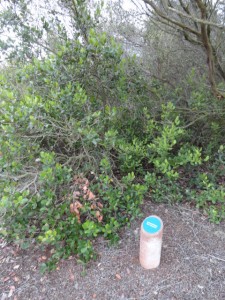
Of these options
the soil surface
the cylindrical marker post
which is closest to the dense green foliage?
the soil surface

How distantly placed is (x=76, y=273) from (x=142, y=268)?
69cm

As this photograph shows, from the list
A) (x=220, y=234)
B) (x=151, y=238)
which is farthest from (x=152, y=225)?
(x=220, y=234)

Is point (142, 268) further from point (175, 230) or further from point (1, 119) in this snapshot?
point (1, 119)

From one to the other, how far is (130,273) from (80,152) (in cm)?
145

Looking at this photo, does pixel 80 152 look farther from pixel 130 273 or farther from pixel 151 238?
pixel 130 273

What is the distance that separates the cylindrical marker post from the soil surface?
199 millimetres

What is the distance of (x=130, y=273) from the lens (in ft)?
7.46

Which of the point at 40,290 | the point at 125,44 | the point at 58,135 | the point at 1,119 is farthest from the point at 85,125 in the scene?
the point at 125,44

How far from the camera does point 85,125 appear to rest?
239cm

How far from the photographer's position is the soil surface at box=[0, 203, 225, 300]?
6.92 ft

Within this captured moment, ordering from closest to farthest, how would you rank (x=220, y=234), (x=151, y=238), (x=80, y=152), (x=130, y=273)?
(x=151, y=238) < (x=130, y=273) < (x=220, y=234) < (x=80, y=152)

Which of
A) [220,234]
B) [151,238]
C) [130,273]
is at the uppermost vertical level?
[151,238]

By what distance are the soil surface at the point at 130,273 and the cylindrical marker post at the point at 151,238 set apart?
7.8 inches

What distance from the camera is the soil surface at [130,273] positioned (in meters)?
2.11
